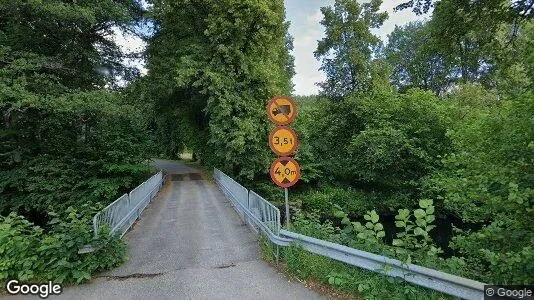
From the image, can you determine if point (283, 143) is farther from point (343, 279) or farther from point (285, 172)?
point (343, 279)

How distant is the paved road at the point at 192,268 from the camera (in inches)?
216

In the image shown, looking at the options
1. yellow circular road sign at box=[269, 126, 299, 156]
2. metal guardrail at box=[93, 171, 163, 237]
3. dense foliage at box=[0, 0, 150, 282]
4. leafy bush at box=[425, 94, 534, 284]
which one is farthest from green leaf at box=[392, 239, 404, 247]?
dense foliage at box=[0, 0, 150, 282]

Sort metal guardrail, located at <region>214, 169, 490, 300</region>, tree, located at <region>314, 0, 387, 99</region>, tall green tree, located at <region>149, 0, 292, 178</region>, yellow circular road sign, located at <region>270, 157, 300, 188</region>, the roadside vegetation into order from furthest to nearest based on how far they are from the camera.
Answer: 1. tree, located at <region>314, 0, 387, 99</region>
2. tall green tree, located at <region>149, 0, 292, 178</region>
3. yellow circular road sign, located at <region>270, 157, 300, 188</region>
4. the roadside vegetation
5. metal guardrail, located at <region>214, 169, 490, 300</region>

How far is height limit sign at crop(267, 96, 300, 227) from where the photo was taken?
6.66 metres

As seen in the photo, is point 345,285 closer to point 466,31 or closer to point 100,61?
point 466,31

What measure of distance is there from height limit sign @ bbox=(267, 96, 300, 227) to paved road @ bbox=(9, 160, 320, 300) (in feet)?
5.26

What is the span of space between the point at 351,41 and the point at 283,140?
67.0 feet

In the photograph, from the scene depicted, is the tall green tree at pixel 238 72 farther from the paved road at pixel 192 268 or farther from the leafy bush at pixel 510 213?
the leafy bush at pixel 510 213

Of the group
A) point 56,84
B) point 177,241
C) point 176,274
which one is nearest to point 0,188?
point 56,84

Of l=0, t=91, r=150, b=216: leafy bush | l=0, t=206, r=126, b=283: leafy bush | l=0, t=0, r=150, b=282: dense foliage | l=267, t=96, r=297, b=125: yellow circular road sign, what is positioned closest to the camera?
l=0, t=206, r=126, b=283: leafy bush

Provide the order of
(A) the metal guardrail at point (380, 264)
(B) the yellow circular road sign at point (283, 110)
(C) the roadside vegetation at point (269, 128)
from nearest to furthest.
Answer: (A) the metal guardrail at point (380, 264) < (C) the roadside vegetation at point (269, 128) < (B) the yellow circular road sign at point (283, 110)

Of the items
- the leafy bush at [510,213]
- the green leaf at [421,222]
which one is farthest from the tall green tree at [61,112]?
the leafy bush at [510,213]

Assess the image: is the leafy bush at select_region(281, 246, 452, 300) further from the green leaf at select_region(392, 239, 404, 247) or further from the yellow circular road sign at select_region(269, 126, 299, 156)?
the yellow circular road sign at select_region(269, 126, 299, 156)

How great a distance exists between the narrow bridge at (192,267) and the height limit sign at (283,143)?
5.29 feet
